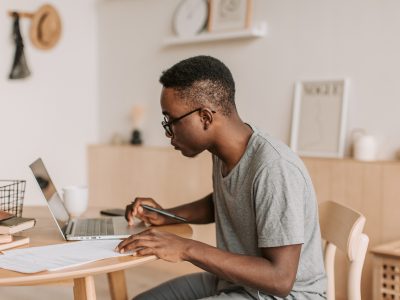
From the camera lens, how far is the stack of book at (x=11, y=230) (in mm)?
1431

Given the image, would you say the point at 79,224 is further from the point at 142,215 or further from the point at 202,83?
the point at 202,83

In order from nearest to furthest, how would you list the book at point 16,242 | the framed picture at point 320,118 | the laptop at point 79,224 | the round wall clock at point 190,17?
the book at point 16,242, the laptop at point 79,224, the framed picture at point 320,118, the round wall clock at point 190,17

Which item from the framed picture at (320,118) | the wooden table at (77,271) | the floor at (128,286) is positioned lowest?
the floor at (128,286)

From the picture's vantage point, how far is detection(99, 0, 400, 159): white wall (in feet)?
8.50

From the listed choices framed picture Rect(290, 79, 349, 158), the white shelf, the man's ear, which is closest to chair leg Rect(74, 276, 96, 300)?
the man's ear

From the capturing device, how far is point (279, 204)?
1289 mm

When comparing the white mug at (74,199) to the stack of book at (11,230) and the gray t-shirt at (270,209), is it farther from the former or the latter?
the gray t-shirt at (270,209)

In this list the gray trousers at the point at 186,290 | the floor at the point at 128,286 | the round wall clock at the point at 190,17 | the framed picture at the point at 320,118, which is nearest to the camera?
the gray trousers at the point at 186,290

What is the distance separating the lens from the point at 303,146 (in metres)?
2.85

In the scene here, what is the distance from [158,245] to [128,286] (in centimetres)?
187

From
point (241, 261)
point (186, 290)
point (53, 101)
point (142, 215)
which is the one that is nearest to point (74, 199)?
point (142, 215)

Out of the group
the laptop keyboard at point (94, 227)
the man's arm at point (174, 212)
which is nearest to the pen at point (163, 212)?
the man's arm at point (174, 212)

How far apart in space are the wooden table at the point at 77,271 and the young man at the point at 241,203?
0.28 feet

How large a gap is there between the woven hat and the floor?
1.57m
